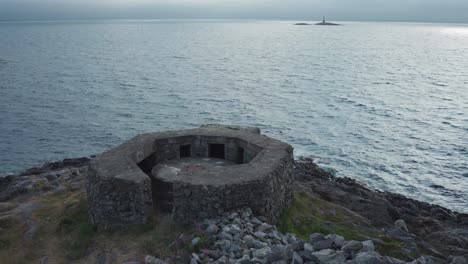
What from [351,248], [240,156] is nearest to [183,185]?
[240,156]

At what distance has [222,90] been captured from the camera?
73062mm

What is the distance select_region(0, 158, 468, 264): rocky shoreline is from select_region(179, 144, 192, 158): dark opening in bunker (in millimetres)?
6980

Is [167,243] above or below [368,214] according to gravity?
above

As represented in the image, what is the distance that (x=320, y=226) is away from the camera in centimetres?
2086

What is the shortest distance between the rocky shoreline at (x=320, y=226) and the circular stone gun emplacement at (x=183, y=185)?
88 cm

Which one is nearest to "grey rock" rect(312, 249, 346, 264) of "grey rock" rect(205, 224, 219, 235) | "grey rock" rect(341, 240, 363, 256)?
"grey rock" rect(341, 240, 363, 256)

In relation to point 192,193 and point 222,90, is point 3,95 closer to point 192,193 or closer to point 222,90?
point 222,90

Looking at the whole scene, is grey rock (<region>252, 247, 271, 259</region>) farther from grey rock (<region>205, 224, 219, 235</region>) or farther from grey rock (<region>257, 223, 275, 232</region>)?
grey rock (<region>205, 224, 219, 235</region>)

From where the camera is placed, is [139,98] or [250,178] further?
[139,98]

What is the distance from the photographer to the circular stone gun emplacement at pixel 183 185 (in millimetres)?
18047

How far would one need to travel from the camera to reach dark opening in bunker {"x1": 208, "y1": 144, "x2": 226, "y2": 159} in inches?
995

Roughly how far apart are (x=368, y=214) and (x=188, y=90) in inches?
2015

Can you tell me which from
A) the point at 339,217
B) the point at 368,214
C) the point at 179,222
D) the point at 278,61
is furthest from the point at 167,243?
the point at 278,61

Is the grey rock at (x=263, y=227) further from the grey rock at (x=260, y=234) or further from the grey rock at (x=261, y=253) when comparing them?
the grey rock at (x=261, y=253)
